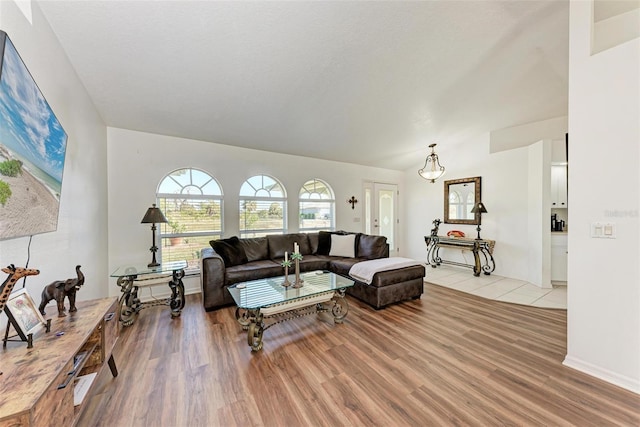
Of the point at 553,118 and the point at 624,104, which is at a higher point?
the point at 553,118

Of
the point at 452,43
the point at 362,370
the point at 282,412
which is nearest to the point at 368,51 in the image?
the point at 452,43

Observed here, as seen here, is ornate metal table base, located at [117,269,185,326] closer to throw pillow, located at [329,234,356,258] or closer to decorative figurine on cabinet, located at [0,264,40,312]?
decorative figurine on cabinet, located at [0,264,40,312]

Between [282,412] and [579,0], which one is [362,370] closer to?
[282,412]

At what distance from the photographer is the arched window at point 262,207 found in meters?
4.20

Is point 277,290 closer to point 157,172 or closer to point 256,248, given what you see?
point 256,248

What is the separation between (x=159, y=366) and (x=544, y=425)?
2.65 meters

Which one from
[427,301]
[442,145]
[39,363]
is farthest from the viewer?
[442,145]

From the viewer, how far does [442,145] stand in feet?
16.6

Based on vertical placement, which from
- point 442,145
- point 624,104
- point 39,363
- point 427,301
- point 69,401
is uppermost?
point 442,145

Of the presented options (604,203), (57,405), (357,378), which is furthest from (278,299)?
(604,203)

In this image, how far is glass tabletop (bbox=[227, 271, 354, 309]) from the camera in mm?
2154

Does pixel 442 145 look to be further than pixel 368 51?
Yes

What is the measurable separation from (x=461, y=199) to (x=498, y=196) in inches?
27.0

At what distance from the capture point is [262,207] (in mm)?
4395
